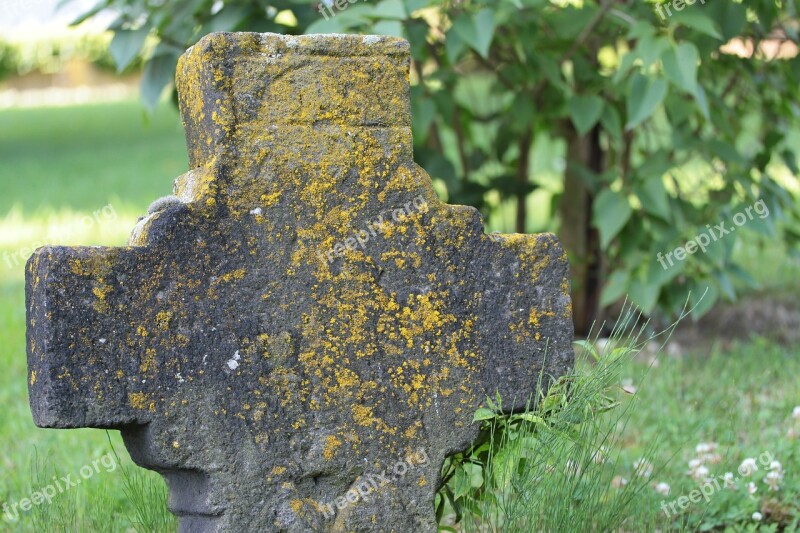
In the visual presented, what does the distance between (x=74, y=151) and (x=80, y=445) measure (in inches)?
515

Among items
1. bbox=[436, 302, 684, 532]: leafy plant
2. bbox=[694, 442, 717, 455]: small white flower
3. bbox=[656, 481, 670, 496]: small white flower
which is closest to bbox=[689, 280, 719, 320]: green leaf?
bbox=[694, 442, 717, 455]: small white flower

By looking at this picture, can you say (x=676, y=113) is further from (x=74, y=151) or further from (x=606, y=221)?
(x=74, y=151)

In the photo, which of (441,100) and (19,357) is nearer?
(441,100)

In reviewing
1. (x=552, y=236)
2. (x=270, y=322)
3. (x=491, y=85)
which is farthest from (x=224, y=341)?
(x=491, y=85)

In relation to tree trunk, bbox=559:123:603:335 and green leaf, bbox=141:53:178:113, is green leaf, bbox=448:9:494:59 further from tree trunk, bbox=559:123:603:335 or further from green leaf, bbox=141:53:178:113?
tree trunk, bbox=559:123:603:335

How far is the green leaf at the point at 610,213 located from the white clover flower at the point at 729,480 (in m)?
1.39

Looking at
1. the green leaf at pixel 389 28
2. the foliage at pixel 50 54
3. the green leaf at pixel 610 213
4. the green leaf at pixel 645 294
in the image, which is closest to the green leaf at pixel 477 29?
the green leaf at pixel 389 28

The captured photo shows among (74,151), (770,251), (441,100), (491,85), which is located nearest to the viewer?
(441,100)

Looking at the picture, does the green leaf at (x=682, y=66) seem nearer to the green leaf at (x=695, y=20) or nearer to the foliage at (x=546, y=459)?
the green leaf at (x=695, y=20)

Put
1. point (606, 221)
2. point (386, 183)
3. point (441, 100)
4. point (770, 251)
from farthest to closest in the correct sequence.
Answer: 1. point (770, 251)
2. point (441, 100)
3. point (606, 221)
4. point (386, 183)

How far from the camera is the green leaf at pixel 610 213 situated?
14.7 feet

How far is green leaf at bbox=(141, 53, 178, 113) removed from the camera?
4.11 m

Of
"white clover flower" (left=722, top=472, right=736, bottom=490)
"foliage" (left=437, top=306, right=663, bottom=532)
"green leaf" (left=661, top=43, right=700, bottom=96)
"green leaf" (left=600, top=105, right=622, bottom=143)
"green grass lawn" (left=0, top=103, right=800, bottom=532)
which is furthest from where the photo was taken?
"green leaf" (left=600, top=105, right=622, bottom=143)

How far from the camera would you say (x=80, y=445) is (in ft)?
13.8
